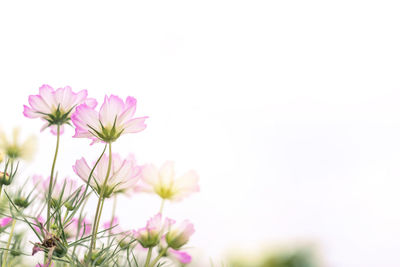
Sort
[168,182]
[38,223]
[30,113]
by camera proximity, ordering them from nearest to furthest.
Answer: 1. [38,223]
2. [30,113]
3. [168,182]

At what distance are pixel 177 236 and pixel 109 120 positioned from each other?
0.20 metres

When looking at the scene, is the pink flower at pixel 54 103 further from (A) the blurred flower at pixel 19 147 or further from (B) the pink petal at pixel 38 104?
(A) the blurred flower at pixel 19 147

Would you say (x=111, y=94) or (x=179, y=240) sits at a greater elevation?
(x=111, y=94)

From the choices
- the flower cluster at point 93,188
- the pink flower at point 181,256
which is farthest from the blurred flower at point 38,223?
the pink flower at point 181,256

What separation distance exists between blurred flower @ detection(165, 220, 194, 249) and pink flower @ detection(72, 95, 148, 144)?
0.56 ft

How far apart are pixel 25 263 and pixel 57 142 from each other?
489 mm

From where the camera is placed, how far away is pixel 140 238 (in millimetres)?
579

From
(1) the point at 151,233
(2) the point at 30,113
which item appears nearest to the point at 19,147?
(2) the point at 30,113

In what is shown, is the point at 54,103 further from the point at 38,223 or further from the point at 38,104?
the point at 38,223

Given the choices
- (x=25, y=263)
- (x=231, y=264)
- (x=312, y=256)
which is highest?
(x=312, y=256)

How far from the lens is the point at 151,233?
59cm

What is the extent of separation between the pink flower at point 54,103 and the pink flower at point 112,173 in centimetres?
9

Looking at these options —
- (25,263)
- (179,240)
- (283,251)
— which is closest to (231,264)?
(179,240)

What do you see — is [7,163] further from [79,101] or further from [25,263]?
[25,263]
